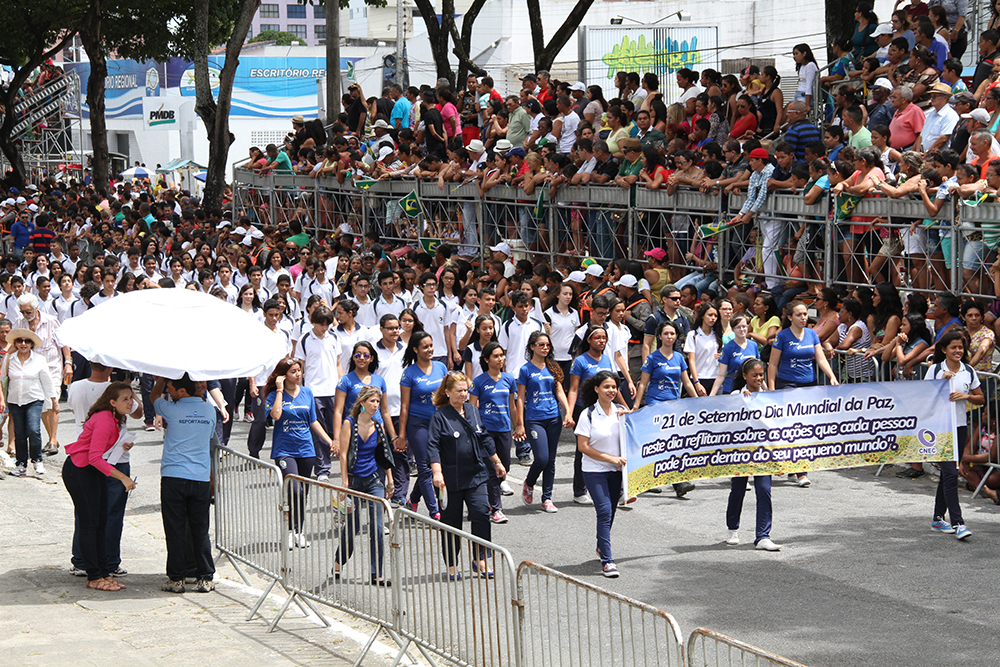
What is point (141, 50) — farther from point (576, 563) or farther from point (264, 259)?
point (576, 563)

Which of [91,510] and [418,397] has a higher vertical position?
[418,397]

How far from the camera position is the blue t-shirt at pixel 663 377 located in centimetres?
1138

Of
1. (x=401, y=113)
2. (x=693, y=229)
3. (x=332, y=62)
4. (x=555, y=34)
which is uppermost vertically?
(x=555, y=34)

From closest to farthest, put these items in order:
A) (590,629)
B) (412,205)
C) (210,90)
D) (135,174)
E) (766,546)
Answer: (590,629)
(766,546)
(412,205)
(210,90)
(135,174)

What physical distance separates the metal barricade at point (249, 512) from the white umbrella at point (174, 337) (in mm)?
704

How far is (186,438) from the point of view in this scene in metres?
8.55

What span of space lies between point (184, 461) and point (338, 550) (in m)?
1.47

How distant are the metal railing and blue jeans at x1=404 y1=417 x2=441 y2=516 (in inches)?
209

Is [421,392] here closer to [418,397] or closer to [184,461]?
[418,397]

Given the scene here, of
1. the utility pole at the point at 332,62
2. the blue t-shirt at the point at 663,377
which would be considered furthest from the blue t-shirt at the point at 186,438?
the utility pole at the point at 332,62

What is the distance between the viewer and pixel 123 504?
901 cm

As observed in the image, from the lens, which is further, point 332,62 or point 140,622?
point 332,62

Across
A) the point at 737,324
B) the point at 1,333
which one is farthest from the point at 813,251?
the point at 1,333

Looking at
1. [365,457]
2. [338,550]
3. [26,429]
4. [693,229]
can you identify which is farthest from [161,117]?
[338,550]
